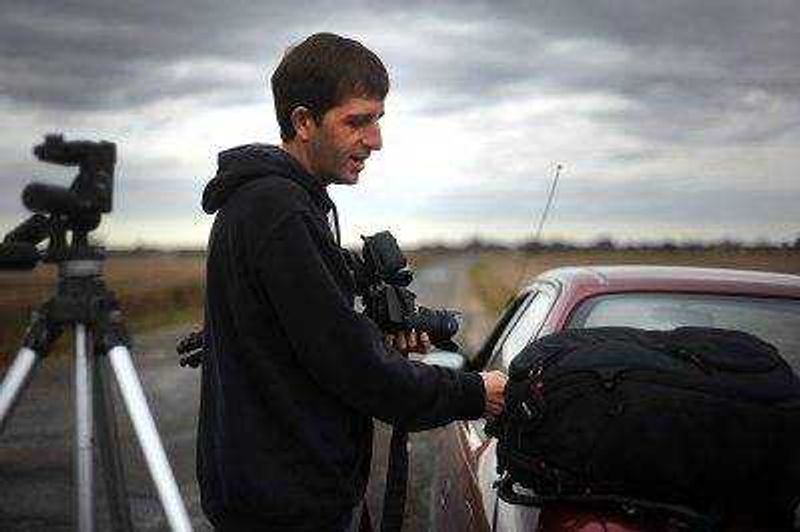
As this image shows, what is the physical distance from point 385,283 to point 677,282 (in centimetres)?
183

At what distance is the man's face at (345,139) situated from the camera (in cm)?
216

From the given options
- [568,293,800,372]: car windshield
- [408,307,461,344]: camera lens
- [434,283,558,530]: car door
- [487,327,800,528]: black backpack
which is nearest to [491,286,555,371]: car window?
[434,283,558,530]: car door

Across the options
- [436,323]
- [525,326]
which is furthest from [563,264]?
[436,323]

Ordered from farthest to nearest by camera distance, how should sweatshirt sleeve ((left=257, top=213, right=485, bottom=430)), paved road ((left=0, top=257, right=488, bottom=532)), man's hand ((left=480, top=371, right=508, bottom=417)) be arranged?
paved road ((left=0, top=257, right=488, bottom=532)) < man's hand ((left=480, top=371, right=508, bottom=417)) < sweatshirt sleeve ((left=257, top=213, right=485, bottom=430))

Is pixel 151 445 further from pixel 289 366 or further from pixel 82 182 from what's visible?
pixel 82 182

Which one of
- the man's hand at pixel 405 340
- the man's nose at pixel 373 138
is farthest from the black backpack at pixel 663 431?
the man's nose at pixel 373 138

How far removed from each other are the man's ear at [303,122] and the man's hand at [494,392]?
28.6 inches

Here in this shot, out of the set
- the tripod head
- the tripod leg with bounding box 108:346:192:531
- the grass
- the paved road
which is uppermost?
the tripod head

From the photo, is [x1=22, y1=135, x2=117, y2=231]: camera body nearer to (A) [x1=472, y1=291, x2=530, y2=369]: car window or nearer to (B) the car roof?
(B) the car roof

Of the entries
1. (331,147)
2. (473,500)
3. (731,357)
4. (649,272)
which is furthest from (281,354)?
(649,272)

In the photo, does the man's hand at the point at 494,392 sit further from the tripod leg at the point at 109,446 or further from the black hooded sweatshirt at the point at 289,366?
the tripod leg at the point at 109,446

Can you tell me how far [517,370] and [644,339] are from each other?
351 mm

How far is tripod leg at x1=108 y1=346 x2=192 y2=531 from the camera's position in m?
2.20

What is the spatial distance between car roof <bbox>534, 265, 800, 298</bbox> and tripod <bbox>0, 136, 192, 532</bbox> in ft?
6.34
